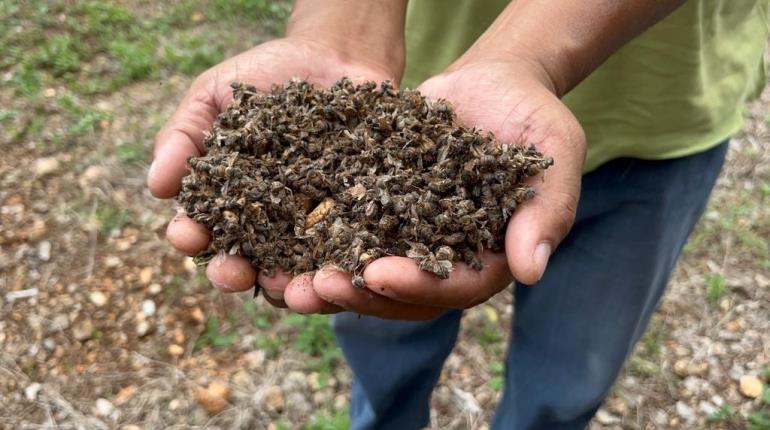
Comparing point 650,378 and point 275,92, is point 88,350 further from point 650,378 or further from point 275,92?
point 650,378

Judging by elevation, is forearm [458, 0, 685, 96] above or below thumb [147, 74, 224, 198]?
above

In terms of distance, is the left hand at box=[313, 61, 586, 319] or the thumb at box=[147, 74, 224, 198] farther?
the thumb at box=[147, 74, 224, 198]

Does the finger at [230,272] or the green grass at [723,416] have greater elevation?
the finger at [230,272]

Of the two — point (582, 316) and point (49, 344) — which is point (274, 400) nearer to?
point (49, 344)

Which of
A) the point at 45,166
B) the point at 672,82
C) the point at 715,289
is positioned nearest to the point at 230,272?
the point at 672,82

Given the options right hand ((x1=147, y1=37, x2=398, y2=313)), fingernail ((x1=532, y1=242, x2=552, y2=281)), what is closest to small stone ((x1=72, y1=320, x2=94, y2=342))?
right hand ((x1=147, y1=37, x2=398, y2=313))

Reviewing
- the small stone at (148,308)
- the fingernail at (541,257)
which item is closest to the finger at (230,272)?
the fingernail at (541,257)

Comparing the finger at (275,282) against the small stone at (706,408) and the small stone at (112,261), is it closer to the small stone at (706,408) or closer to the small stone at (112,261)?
the small stone at (112,261)

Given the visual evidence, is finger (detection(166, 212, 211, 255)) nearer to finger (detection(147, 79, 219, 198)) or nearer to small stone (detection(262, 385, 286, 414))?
finger (detection(147, 79, 219, 198))
